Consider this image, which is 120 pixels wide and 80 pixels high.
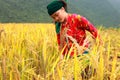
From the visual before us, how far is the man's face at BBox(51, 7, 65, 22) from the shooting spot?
333cm

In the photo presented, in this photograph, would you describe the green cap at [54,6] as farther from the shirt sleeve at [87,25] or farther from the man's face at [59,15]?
the shirt sleeve at [87,25]

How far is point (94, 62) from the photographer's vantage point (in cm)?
205

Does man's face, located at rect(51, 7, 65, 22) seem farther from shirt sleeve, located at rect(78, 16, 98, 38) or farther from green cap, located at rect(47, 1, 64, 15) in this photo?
shirt sleeve, located at rect(78, 16, 98, 38)

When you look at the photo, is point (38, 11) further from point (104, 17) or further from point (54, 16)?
point (54, 16)

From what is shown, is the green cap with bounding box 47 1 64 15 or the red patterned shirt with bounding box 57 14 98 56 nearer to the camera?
the green cap with bounding box 47 1 64 15

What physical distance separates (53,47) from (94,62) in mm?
1319

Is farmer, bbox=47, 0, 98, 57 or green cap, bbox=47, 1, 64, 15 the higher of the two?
green cap, bbox=47, 1, 64, 15

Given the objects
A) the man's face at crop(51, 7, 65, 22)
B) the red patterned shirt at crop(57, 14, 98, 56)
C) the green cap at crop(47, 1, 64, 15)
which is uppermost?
the green cap at crop(47, 1, 64, 15)

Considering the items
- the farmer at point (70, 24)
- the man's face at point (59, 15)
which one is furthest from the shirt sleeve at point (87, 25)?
the man's face at point (59, 15)

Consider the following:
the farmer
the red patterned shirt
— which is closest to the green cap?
the farmer

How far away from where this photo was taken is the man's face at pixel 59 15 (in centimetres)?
333

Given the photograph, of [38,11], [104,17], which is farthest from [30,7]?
[104,17]

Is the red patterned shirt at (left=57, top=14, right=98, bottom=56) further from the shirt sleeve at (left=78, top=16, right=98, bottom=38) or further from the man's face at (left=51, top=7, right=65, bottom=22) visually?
the man's face at (left=51, top=7, right=65, bottom=22)

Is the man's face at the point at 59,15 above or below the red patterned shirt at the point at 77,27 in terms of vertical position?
above
